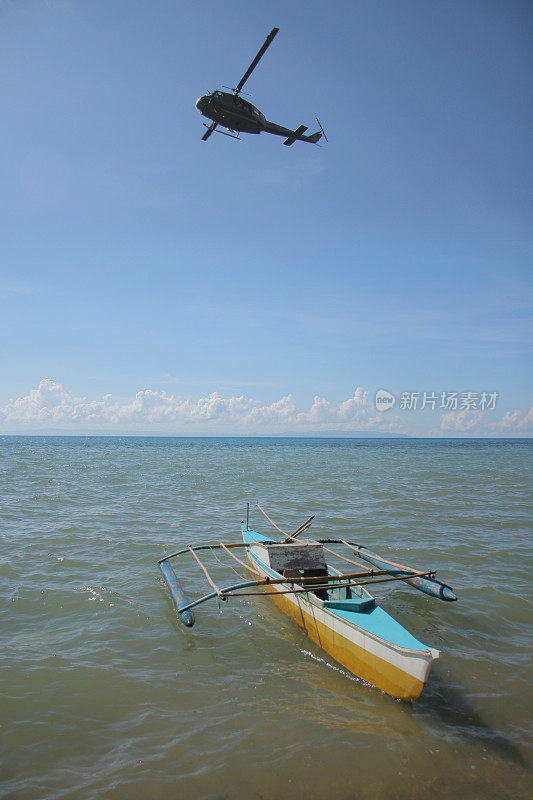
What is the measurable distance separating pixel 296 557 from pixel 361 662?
3.49 m

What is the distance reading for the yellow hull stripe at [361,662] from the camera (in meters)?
7.43

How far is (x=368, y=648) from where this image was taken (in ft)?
26.2

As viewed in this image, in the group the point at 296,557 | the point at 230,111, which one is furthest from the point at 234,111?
the point at 296,557

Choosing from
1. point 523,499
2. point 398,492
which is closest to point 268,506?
point 398,492

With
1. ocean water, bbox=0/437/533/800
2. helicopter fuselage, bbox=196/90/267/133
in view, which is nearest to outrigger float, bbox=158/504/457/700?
ocean water, bbox=0/437/533/800

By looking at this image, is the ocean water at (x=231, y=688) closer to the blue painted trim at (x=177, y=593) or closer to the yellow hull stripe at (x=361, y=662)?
the yellow hull stripe at (x=361, y=662)

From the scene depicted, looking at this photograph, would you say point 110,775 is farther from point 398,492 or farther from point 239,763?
point 398,492

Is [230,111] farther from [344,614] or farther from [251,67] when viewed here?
[344,614]

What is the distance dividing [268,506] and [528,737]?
18109mm

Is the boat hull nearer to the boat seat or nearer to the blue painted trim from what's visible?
the boat seat

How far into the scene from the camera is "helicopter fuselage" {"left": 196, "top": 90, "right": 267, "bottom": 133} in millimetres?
16984

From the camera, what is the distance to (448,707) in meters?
7.60

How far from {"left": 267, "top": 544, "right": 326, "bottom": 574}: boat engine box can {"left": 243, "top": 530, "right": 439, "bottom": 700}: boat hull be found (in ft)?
3.80

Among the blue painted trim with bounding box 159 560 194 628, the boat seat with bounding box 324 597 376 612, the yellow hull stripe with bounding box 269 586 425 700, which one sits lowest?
the blue painted trim with bounding box 159 560 194 628
